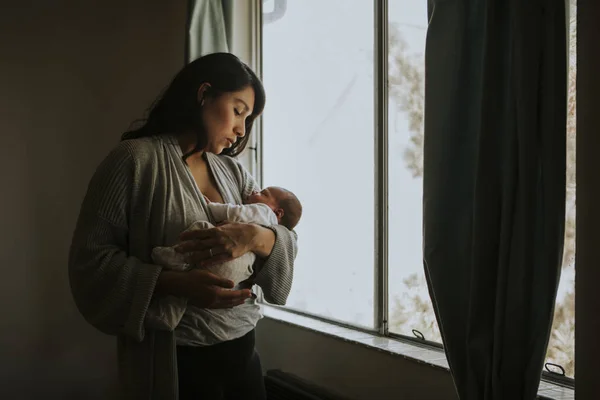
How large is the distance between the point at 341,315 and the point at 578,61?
128 centimetres

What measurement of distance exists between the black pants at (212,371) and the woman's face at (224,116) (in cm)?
49

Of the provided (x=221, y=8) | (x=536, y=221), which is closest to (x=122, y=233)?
(x=536, y=221)

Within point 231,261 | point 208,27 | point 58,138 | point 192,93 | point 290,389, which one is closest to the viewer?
point 231,261

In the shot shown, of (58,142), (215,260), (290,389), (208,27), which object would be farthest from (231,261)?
(58,142)

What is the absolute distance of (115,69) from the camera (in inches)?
105

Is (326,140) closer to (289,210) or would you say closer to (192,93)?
(289,210)

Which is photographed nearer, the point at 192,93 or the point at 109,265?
the point at 109,265

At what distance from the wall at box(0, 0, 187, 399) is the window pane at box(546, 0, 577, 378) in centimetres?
177

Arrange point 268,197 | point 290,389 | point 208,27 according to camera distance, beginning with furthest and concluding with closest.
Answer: point 208,27
point 290,389
point 268,197

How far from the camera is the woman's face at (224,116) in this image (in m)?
1.41

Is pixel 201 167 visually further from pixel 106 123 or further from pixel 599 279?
pixel 106 123

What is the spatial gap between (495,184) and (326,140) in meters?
1.01

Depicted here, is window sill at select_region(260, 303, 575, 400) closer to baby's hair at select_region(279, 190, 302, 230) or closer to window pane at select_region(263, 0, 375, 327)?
window pane at select_region(263, 0, 375, 327)

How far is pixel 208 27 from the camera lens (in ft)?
7.67
